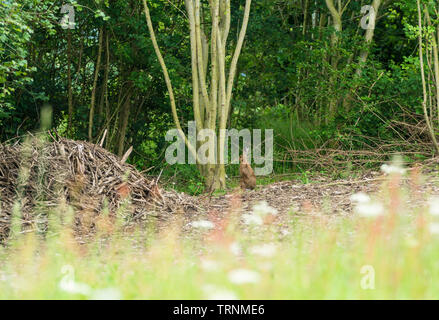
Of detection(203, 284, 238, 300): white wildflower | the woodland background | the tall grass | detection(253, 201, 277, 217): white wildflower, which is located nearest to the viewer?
detection(203, 284, 238, 300): white wildflower

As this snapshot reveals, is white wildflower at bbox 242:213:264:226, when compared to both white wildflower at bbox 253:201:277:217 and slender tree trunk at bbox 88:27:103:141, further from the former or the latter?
slender tree trunk at bbox 88:27:103:141

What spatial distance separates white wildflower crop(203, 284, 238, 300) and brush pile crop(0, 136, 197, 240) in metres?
3.03

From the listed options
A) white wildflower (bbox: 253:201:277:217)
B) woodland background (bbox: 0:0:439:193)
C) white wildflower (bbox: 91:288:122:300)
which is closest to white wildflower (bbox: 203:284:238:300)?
white wildflower (bbox: 91:288:122:300)

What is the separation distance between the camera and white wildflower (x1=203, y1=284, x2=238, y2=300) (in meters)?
2.30

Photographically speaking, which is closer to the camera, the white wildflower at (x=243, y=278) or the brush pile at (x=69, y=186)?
the white wildflower at (x=243, y=278)

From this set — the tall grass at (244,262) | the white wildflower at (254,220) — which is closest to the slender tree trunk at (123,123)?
the tall grass at (244,262)

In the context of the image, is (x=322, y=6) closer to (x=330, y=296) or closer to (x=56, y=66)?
(x=56, y=66)

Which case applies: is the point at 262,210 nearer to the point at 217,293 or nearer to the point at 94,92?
the point at 217,293

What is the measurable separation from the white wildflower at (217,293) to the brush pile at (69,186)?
303cm

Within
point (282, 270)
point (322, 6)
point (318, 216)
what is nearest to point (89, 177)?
point (318, 216)

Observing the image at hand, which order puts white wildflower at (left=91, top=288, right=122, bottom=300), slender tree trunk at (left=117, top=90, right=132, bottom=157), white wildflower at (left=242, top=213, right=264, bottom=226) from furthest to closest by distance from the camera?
slender tree trunk at (left=117, top=90, right=132, bottom=157) < white wildflower at (left=242, top=213, right=264, bottom=226) < white wildflower at (left=91, top=288, right=122, bottom=300)

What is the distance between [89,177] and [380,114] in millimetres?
5626

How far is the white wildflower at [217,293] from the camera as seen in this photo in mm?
2297

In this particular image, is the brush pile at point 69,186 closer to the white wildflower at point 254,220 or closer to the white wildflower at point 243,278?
the white wildflower at point 254,220
